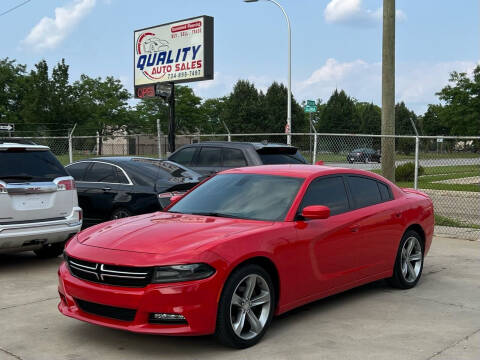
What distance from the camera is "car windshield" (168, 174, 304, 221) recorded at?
543 cm

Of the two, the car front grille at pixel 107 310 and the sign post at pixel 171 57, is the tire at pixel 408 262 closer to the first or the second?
the car front grille at pixel 107 310

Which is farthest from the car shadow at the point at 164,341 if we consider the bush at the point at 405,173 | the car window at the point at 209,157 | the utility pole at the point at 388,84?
the bush at the point at 405,173

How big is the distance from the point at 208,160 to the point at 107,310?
7.76 m

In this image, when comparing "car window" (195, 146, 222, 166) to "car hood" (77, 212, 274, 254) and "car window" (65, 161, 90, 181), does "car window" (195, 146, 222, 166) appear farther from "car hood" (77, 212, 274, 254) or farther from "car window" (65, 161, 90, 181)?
"car hood" (77, 212, 274, 254)

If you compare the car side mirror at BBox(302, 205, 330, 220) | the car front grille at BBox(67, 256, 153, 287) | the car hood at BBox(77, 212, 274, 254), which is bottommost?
the car front grille at BBox(67, 256, 153, 287)

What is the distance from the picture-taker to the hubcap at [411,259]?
22.0 ft

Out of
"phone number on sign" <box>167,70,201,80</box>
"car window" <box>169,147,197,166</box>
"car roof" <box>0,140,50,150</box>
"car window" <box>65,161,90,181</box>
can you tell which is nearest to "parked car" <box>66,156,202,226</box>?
"car window" <box>65,161,90,181</box>

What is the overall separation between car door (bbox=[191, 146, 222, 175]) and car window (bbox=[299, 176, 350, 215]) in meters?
5.89

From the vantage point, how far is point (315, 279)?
5.36 metres

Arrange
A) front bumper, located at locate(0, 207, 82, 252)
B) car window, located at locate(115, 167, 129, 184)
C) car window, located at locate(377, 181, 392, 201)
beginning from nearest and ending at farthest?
car window, located at locate(377, 181, 392, 201), front bumper, located at locate(0, 207, 82, 252), car window, located at locate(115, 167, 129, 184)

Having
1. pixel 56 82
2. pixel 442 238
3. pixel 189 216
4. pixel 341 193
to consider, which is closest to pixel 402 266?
→ pixel 341 193

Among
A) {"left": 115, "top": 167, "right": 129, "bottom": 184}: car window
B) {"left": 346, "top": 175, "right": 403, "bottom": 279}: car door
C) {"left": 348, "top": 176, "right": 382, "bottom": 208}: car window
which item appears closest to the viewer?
{"left": 346, "top": 175, "right": 403, "bottom": 279}: car door

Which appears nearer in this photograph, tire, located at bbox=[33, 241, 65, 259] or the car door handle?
the car door handle

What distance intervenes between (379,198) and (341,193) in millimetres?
671
